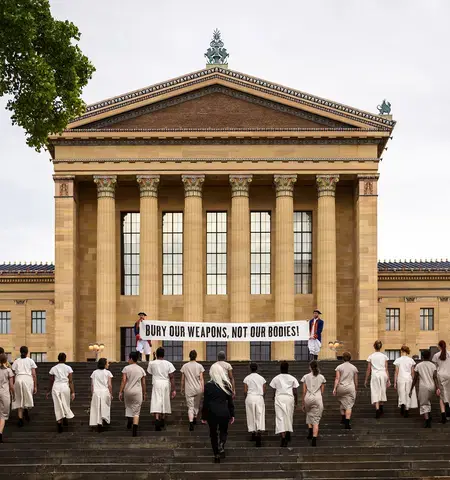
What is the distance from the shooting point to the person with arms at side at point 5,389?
30.2 m

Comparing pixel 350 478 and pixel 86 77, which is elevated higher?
pixel 86 77

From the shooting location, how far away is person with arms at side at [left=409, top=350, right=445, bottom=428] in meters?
31.5

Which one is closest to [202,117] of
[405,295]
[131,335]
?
[131,335]

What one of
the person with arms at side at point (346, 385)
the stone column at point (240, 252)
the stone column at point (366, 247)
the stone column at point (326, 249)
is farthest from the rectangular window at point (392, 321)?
the person with arms at side at point (346, 385)

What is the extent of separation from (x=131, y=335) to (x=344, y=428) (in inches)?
1060

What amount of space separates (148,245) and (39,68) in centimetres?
2400

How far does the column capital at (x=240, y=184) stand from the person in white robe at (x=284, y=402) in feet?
89.7

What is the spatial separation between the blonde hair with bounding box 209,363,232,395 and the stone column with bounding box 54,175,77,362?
1130 inches

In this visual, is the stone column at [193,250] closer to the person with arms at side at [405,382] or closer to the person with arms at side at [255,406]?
the person with arms at side at [405,382]

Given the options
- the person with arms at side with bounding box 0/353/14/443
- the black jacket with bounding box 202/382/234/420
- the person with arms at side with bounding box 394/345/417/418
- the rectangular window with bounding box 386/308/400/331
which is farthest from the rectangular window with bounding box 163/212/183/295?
the black jacket with bounding box 202/382/234/420

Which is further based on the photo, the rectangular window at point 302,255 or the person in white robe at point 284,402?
the rectangular window at point 302,255

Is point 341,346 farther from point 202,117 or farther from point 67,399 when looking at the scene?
point 67,399

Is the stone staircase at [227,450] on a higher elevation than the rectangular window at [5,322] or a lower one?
lower

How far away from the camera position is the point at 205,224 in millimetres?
58156
